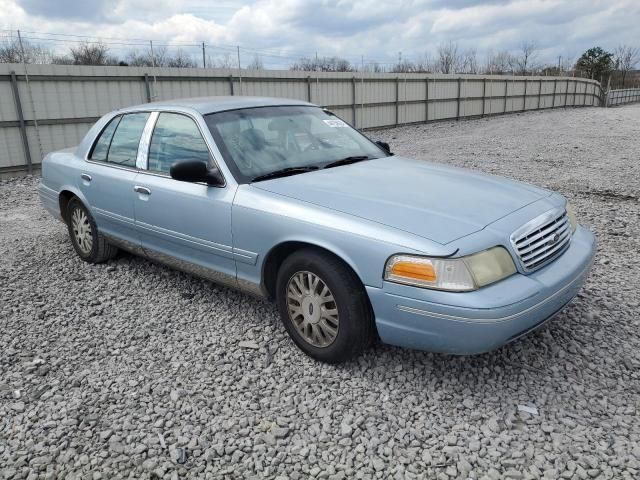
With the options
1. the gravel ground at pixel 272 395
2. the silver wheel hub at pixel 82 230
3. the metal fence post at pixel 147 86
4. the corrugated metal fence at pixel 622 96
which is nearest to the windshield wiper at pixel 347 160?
the gravel ground at pixel 272 395

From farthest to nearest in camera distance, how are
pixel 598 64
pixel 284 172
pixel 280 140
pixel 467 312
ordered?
pixel 598 64 → pixel 280 140 → pixel 284 172 → pixel 467 312

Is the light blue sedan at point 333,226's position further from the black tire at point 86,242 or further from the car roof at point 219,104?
the black tire at point 86,242

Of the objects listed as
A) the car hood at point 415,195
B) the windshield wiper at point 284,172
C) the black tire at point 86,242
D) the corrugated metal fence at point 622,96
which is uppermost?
the windshield wiper at point 284,172

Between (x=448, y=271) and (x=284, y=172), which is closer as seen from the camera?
(x=448, y=271)

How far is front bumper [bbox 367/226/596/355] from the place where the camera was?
2.58 meters

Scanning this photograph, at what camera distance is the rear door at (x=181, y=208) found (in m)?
3.55

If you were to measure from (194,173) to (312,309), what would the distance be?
3.87 ft

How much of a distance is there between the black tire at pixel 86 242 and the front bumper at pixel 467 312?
3.16m

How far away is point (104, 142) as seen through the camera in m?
4.82

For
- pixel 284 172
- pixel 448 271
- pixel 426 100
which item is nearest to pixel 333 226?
pixel 448 271

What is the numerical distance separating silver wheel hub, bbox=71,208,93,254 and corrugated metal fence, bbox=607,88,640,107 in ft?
164

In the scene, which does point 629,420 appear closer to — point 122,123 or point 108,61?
point 122,123

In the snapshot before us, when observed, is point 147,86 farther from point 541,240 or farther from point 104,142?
point 541,240

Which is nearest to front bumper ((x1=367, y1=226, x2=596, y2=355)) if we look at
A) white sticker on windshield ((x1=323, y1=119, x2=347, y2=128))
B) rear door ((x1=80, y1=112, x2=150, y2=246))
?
white sticker on windshield ((x1=323, y1=119, x2=347, y2=128))
